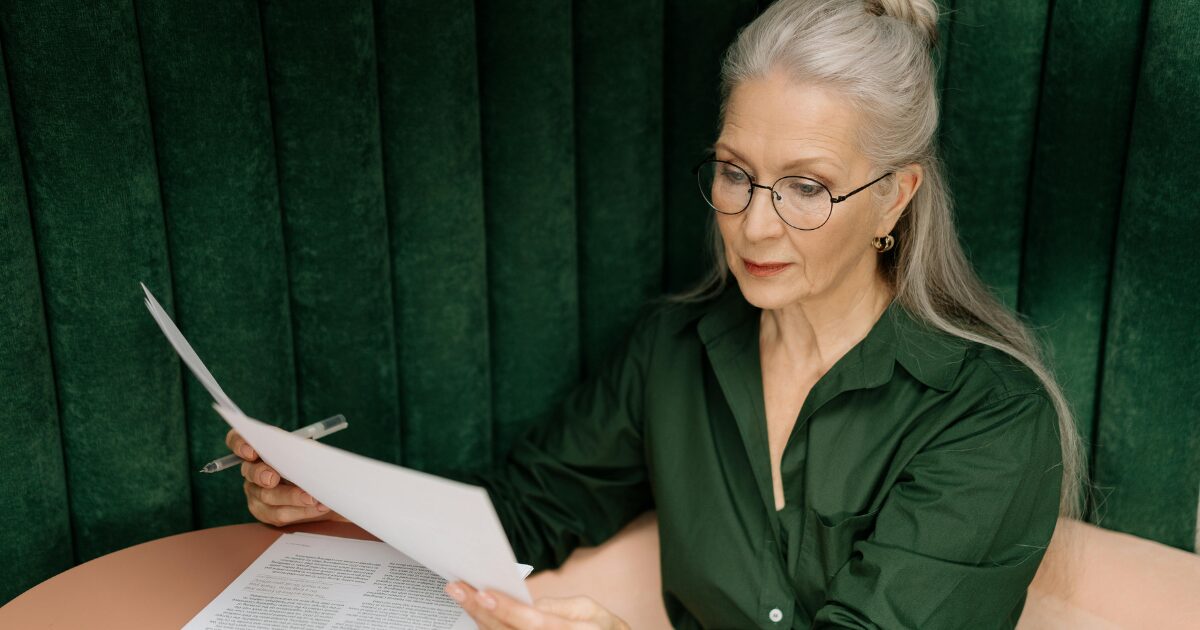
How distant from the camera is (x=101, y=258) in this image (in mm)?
1315

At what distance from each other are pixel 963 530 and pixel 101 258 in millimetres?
1033

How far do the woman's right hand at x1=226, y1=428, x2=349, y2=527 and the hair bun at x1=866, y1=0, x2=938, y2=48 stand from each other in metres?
0.88

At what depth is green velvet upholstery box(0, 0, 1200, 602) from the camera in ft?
4.28

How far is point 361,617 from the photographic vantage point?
1.15 metres

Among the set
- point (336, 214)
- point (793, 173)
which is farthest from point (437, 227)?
point (793, 173)

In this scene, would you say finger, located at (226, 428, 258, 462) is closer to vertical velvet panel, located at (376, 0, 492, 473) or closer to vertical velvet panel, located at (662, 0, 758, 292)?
vertical velvet panel, located at (376, 0, 492, 473)

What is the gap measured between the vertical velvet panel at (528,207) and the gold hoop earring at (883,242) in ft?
1.49

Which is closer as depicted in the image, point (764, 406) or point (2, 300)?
point (2, 300)

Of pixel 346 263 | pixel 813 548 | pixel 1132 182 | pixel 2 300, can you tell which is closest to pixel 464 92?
pixel 346 263

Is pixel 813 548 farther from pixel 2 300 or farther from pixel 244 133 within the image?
pixel 2 300

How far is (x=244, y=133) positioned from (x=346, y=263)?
0.21 m

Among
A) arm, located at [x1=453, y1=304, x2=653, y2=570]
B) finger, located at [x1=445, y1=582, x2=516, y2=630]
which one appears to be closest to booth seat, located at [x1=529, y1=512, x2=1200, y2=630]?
arm, located at [x1=453, y1=304, x2=653, y2=570]

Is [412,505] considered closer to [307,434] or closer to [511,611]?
[511,611]

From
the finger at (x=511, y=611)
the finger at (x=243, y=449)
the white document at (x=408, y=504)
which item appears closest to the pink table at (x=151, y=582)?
the finger at (x=243, y=449)
